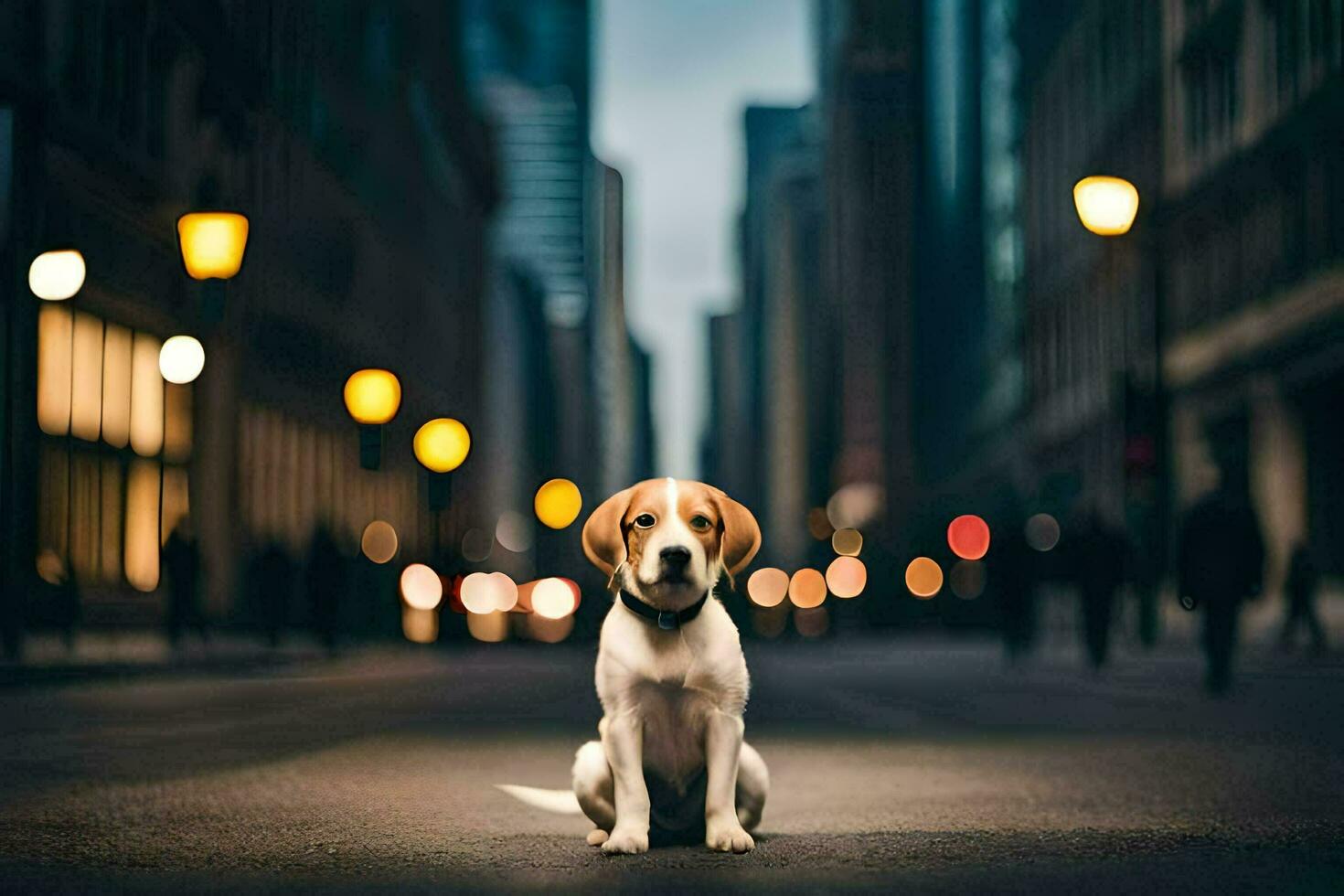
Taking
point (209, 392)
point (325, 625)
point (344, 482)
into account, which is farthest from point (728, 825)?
point (344, 482)

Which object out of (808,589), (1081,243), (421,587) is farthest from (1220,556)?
(808,589)

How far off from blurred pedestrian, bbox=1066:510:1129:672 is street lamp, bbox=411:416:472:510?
293 inches

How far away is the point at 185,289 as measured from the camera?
36.6m

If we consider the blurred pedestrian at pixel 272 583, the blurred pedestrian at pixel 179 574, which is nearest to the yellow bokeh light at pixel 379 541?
the blurred pedestrian at pixel 272 583

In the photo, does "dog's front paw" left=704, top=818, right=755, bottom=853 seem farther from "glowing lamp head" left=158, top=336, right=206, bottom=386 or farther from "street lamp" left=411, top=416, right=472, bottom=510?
"street lamp" left=411, top=416, right=472, bottom=510

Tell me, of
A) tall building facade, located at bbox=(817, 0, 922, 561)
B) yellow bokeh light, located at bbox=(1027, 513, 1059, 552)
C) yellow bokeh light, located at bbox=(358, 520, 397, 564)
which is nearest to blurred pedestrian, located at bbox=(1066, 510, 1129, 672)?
yellow bokeh light, located at bbox=(358, 520, 397, 564)

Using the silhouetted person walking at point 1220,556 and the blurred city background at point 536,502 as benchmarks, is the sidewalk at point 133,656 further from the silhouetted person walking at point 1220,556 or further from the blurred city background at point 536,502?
the silhouetted person walking at point 1220,556

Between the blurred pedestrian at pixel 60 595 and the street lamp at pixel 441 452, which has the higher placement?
the street lamp at pixel 441 452

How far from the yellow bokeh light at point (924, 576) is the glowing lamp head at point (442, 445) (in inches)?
2606

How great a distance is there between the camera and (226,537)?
1590 inches

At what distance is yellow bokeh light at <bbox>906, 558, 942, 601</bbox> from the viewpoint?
91750 mm

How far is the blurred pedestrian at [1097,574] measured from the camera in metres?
22.5

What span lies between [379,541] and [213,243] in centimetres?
4381

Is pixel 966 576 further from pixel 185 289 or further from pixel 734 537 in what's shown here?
pixel 734 537
